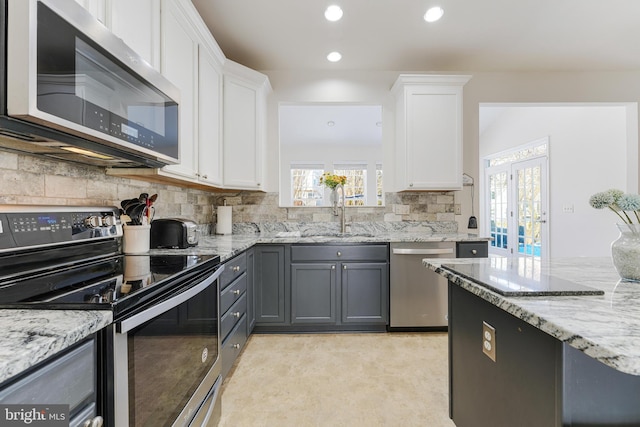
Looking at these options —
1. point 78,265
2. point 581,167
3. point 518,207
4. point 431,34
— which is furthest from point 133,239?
point 518,207

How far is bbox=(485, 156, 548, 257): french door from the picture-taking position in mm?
5199

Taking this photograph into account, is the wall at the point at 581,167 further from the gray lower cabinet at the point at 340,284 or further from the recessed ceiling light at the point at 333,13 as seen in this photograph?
the recessed ceiling light at the point at 333,13

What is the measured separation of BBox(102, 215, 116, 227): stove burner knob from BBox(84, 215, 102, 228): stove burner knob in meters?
0.03

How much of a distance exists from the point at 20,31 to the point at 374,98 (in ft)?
9.87

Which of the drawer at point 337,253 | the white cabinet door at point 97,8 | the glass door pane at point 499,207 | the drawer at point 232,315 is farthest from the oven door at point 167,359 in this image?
the glass door pane at point 499,207

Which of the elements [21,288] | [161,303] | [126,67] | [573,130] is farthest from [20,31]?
[573,130]

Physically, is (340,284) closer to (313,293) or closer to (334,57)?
(313,293)

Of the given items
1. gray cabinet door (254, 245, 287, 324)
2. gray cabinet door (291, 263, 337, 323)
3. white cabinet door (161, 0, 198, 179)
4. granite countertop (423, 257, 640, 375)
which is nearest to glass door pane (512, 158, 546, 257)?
gray cabinet door (291, 263, 337, 323)

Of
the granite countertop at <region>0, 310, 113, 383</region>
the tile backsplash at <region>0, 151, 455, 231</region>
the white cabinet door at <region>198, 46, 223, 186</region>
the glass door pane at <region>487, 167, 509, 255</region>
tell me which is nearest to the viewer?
the granite countertop at <region>0, 310, 113, 383</region>

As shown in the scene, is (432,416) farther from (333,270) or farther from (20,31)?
(20,31)

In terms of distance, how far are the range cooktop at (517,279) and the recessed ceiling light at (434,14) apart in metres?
2.07

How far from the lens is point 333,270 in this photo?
108 inches

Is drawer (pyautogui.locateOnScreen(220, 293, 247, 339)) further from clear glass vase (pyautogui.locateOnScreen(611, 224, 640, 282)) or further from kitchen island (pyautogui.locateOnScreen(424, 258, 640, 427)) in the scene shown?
clear glass vase (pyautogui.locateOnScreen(611, 224, 640, 282))

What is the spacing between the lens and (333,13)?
2449mm
